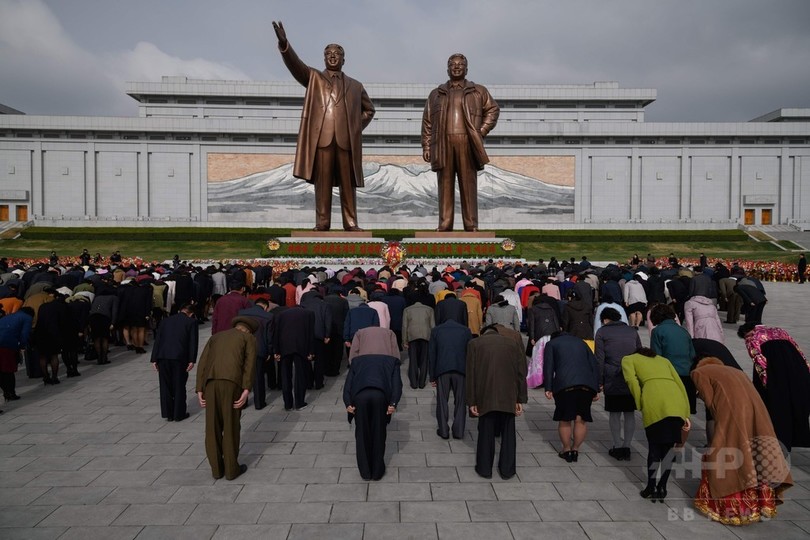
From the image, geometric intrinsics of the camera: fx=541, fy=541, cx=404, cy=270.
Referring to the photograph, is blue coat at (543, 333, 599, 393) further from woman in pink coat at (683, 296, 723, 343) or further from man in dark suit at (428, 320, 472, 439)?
woman in pink coat at (683, 296, 723, 343)

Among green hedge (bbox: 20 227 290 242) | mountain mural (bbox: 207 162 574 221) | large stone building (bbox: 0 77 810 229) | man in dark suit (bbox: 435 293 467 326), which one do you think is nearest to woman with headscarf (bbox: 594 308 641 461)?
man in dark suit (bbox: 435 293 467 326)

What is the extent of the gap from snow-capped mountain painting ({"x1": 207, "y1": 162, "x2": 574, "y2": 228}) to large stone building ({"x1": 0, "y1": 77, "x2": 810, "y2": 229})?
0.25 ft

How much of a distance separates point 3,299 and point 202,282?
432 centimetres

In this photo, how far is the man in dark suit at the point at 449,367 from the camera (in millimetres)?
5418

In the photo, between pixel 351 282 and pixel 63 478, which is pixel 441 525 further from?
pixel 351 282

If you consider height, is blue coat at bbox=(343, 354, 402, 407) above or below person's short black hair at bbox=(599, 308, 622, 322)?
below

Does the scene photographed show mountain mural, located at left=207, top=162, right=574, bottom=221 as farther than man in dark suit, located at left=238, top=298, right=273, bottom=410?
Yes

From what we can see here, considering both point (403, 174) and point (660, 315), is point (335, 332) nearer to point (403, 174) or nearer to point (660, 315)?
point (660, 315)

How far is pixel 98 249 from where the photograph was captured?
101 feet

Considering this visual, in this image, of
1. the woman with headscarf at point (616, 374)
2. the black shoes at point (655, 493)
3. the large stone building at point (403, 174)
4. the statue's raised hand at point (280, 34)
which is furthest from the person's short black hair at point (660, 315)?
the large stone building at point (403, 174)

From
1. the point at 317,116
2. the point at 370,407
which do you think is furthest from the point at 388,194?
the point at 370,407

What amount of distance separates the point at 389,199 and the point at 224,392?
36.7 metres

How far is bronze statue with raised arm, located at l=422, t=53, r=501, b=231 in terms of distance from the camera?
18.8 m

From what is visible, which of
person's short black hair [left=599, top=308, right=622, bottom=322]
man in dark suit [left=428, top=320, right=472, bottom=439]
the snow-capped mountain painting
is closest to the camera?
person's short black hair [left=599, top=308, right=622, bottom=322]
